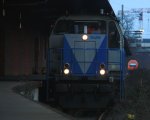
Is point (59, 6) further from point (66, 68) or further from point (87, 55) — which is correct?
point (66, 68)

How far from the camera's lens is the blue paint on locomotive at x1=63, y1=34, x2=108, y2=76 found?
19.6 meters

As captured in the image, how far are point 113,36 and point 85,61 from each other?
136cm

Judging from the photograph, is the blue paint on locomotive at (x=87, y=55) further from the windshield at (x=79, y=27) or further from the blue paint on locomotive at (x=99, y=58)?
the windshield at (x=79, y=27)

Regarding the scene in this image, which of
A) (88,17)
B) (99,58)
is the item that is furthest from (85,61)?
(88,17)

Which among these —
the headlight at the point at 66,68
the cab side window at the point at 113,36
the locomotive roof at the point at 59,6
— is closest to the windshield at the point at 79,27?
the cab side window at the point at 113,36

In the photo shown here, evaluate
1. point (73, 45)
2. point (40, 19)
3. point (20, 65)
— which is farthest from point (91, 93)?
point (40, 19)

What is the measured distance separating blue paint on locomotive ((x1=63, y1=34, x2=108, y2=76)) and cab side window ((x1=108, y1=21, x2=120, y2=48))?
0.34 metres

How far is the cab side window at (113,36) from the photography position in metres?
20.0

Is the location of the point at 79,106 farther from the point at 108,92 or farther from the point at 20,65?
the point at 20,65

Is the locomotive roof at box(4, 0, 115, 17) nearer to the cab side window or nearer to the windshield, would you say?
the windshield

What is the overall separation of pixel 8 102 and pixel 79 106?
396 cm

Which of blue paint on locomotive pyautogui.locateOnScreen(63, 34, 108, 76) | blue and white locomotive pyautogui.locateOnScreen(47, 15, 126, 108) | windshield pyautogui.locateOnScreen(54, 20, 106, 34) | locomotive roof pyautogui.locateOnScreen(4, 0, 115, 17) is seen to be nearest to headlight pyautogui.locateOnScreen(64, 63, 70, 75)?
blue and white locomotive pyautogui.locateOnScreen(47, 15, 126, 108)

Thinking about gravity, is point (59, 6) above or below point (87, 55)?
above

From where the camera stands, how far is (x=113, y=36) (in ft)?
65.8
